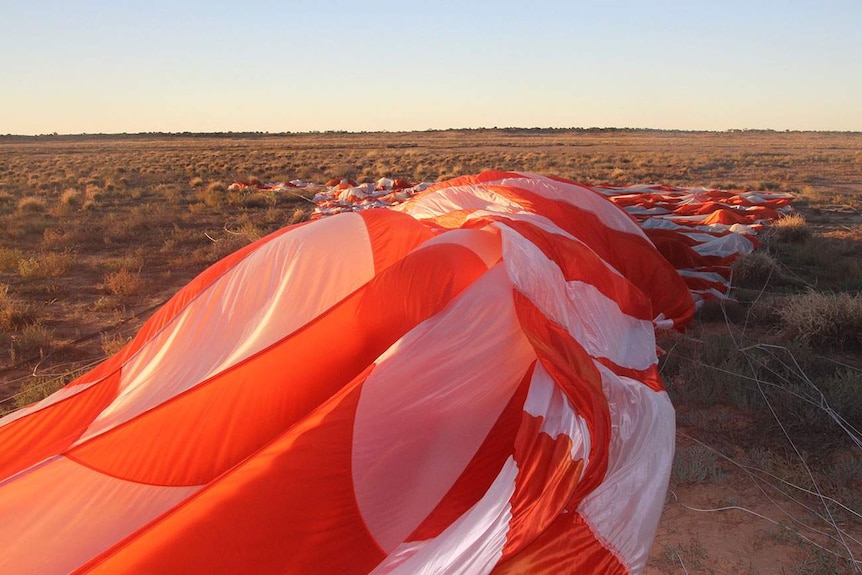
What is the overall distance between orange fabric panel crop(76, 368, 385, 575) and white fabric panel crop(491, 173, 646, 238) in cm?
399

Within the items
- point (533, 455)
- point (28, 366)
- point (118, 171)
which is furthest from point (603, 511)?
point (118, 171)

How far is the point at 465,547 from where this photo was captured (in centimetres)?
221

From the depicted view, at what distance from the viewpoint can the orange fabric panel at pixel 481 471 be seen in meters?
2.37

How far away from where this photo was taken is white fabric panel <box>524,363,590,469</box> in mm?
2584

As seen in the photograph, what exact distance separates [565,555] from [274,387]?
1430 millimetres

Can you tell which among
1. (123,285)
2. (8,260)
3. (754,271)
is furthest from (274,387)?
(8,260)

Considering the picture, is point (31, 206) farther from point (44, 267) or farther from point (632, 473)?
point (632, 473)

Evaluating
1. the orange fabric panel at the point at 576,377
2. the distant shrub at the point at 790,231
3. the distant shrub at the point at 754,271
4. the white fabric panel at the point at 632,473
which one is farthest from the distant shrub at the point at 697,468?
the distant shrub at the point at 790,231

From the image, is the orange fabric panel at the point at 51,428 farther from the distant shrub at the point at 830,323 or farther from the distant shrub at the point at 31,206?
the distant shrub at the point at 31,206

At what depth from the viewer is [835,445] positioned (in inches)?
141

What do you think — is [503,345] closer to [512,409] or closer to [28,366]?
[512,409]

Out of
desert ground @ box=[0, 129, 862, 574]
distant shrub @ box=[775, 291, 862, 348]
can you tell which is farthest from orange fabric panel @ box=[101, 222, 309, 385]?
distant shrub @ box=[775, 291, 862, 348]

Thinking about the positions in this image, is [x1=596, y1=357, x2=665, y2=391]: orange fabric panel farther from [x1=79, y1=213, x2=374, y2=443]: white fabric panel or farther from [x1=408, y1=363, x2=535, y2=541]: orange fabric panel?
[x1=79, y1=213, x2=374, y2=443]: white fabric panel

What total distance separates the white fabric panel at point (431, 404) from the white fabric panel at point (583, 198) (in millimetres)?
2967
